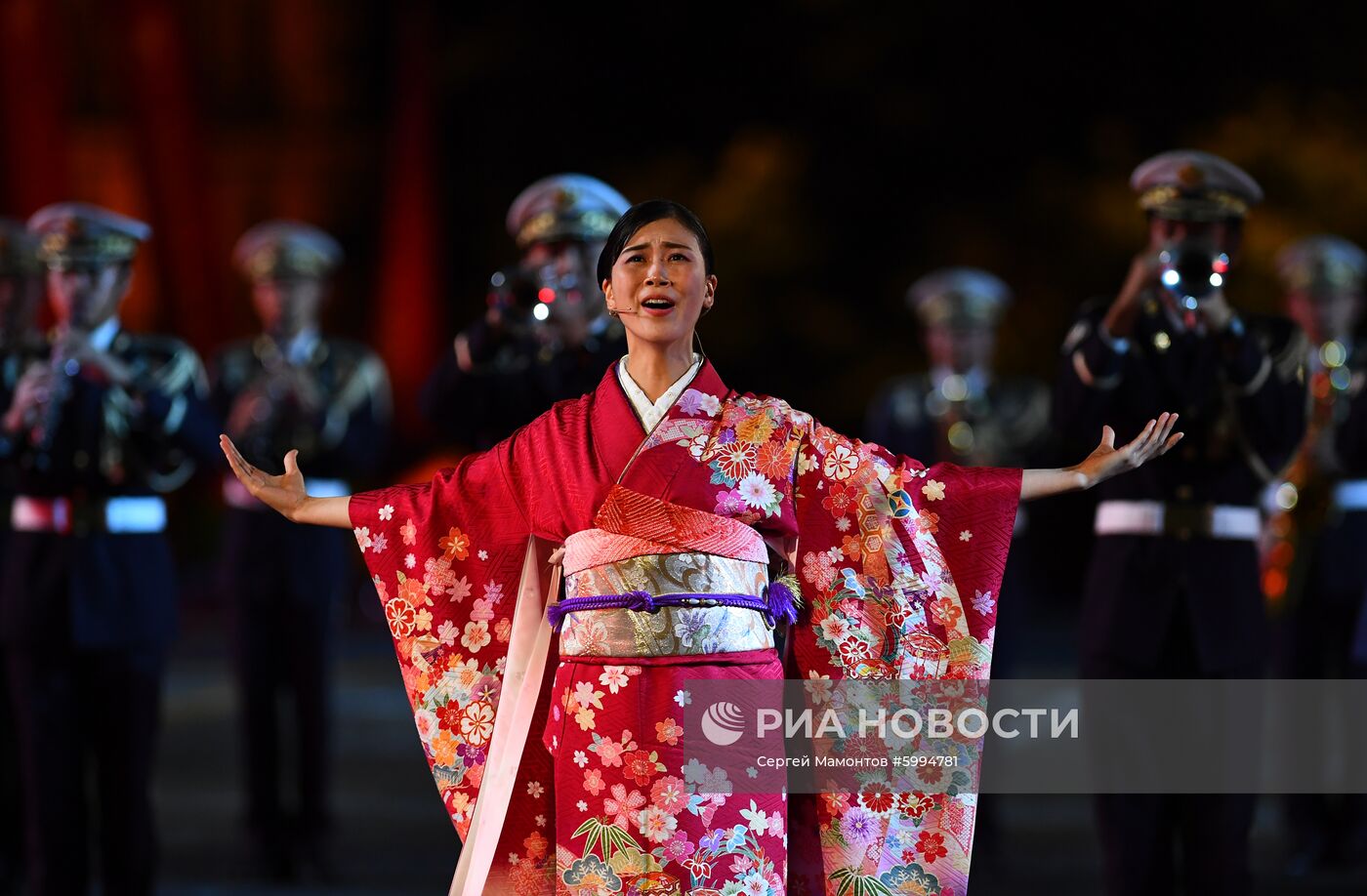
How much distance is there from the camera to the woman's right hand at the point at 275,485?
3248 millimetres

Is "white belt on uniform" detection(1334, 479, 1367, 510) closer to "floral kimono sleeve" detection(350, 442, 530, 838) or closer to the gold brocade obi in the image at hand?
the gold brocade obi

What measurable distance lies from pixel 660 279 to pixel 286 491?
2.73ft

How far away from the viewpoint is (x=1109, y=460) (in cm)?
310

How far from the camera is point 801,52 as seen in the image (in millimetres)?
13070

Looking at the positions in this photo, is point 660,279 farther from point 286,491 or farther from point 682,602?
point 286,491

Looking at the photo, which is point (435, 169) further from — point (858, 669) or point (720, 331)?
point (858, 669)

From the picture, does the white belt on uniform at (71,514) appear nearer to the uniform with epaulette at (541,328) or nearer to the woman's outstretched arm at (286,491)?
the uniform with epaulette at (541,328)

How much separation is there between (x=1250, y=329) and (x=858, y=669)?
1748 millimetres

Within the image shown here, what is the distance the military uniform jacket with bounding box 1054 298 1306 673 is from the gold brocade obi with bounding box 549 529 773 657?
1626 mm

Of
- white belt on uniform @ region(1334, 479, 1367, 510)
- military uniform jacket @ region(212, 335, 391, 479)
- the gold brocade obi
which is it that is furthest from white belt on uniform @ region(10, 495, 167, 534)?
white belt on uniform @ region(1334, 479, 1367, 510)

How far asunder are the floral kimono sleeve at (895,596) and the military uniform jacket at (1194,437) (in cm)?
124

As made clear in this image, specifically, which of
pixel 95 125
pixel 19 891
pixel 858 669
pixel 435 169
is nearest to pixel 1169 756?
pixel 858 669

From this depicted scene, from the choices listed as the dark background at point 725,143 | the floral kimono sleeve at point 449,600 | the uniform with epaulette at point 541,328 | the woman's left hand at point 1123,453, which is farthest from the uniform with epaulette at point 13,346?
the dark background at point 725,143

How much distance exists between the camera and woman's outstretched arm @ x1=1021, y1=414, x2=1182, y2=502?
3.09 meters
